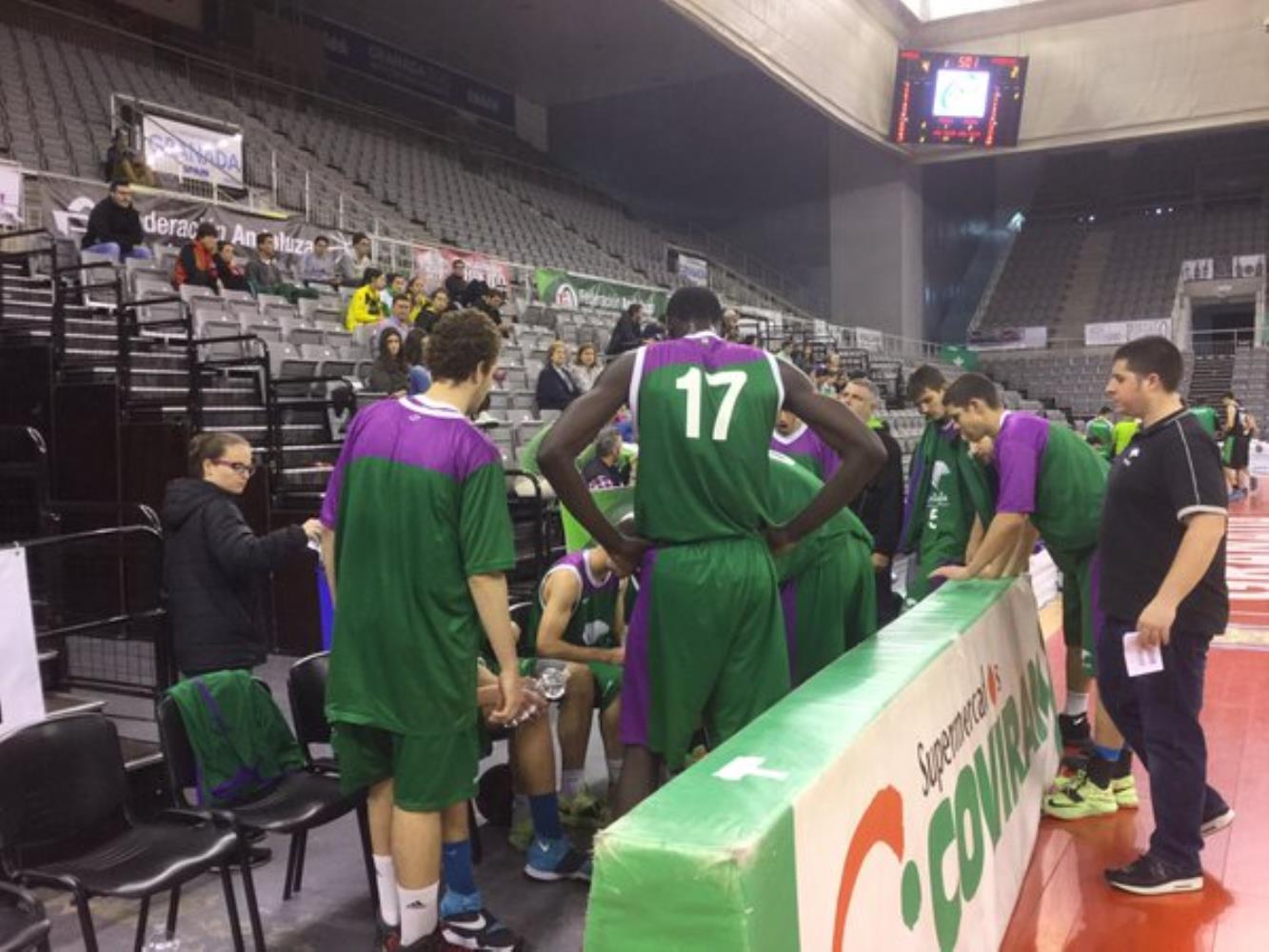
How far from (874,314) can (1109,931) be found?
23.0 metres

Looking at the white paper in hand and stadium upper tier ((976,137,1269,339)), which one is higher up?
stadium upper tier ((976,137,1269,339))

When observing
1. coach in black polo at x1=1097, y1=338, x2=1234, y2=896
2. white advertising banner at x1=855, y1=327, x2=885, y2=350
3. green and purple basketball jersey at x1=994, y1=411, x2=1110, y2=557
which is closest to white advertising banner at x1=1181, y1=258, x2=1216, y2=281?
white advertising banner at x1=855, y1=327, x2=885, y2=350

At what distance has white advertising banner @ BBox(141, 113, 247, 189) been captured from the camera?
13195 mm

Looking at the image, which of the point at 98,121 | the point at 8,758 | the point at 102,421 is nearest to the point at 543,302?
the point at 98,121

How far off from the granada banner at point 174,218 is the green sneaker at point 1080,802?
9.60m

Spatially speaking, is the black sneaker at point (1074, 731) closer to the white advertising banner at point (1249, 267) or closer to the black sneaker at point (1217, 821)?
the black sneaker at point (1217, 821)

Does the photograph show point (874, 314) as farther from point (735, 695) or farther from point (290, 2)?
point (735, 695)

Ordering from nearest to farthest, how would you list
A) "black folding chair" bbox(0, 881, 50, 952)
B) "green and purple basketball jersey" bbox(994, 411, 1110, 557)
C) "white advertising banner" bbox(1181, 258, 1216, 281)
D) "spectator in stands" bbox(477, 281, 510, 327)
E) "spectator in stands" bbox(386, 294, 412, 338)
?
"black folding chair" bbox(0, 881, 50, 952) → "green and purple basketball jersey" bbox(994, 411, 1110, 557) → "spectator in stands" bbox(386, 294, 412, 338) → "spectator in stands" bbox(477, 281, 510, 327) → "white advertising banner" bbox(1181, 258, 1216, 281)

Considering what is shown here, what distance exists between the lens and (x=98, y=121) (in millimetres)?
14258

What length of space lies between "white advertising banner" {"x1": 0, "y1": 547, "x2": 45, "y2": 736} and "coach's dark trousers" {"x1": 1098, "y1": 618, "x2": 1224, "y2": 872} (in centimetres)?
342

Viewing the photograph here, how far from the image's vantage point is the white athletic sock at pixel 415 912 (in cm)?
269

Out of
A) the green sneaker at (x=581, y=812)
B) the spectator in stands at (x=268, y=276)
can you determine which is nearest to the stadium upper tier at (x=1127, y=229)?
the spectator in stands at (x=268, y=276)

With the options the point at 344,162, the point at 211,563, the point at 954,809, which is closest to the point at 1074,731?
the point at 954,809

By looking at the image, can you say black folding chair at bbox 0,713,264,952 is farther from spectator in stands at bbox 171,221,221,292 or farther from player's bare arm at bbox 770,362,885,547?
spectator in stands at bbox 171,221,221,292
